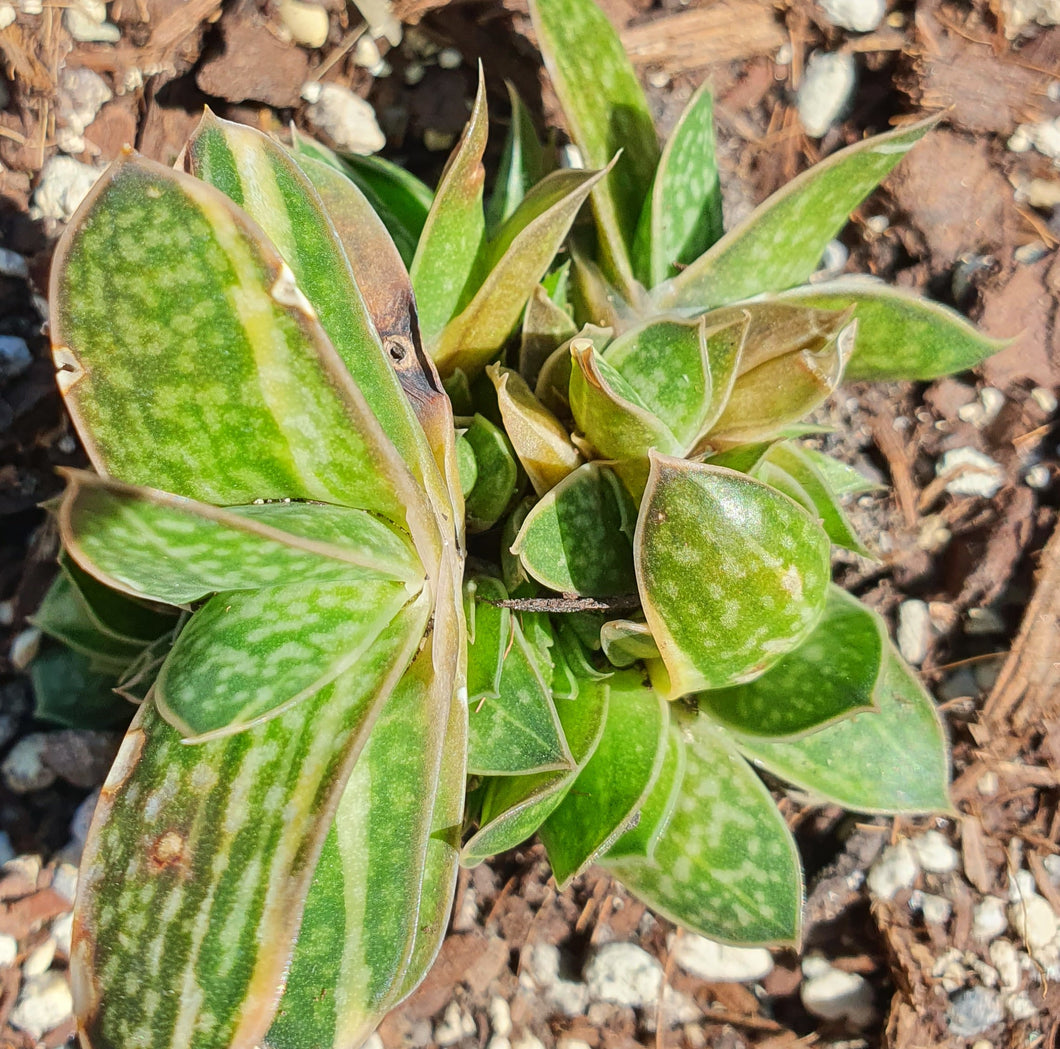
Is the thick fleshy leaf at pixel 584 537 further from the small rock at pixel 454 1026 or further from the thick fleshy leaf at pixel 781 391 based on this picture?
the small rock at pixel 454 1026

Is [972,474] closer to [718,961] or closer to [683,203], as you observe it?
[683,203]

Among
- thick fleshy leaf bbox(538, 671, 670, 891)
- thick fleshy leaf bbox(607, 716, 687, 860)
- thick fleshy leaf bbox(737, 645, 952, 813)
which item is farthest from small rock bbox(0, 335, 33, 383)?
thick fleshy leaf bbox(737, 645, 952, 813)

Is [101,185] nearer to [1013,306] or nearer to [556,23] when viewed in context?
[556,23]

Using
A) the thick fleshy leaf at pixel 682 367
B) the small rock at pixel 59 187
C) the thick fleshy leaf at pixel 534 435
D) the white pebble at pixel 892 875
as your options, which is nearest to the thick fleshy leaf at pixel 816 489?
the thick fleshy leaf at pixel 682 367

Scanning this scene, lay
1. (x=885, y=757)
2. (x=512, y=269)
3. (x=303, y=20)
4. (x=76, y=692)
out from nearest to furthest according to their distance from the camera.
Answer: (x=512, y=269) → (x=885, y=757) → (x=76, y=692) → (x=303, y=20)

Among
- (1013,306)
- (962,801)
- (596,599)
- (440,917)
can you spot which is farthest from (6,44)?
(962,801)

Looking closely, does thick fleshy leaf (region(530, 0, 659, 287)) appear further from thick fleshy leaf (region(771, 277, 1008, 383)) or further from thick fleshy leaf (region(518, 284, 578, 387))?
thick fleshy leaf (region(771, 277, 1008, 383))

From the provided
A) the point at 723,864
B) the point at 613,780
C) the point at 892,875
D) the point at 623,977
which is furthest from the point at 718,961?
the point at 613,780
